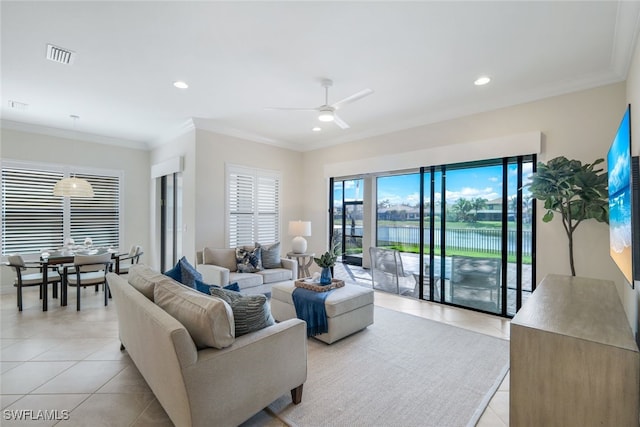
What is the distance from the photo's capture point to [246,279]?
4395mm

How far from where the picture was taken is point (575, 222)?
341 cm

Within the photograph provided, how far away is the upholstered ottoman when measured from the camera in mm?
3139

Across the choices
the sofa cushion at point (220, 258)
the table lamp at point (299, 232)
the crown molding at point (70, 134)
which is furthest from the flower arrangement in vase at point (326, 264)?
the crown molding at point (70, 134)

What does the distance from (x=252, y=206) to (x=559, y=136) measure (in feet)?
16.1

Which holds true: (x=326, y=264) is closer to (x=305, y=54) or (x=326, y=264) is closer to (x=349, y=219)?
(x=305, y=54)

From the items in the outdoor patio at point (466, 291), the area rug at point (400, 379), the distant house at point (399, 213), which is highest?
the distant house at point (399, 213)

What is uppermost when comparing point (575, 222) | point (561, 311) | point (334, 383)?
point (575, 222)

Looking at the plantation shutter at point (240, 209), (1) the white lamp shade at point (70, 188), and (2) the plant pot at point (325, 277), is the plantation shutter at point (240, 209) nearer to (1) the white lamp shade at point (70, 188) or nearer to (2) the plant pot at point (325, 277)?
(1) the white lamp shade at point (70, 188)

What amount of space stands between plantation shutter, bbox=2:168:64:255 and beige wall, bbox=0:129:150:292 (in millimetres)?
324

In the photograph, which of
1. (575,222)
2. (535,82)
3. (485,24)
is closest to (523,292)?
(575,222)

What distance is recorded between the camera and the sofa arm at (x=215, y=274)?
13.8ft

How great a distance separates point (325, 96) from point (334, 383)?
10.9ft

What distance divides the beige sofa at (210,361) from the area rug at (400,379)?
0.84ft

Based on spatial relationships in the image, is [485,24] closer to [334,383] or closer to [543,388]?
[543,388]
